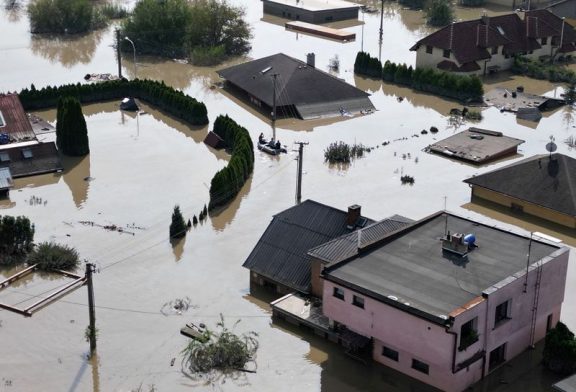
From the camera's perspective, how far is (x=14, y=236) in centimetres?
3797

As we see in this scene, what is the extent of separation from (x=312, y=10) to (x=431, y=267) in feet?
193

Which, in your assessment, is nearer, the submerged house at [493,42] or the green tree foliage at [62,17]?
the submerged house at [493,42]

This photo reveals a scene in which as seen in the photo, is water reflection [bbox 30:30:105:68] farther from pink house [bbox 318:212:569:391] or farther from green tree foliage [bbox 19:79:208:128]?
pink house [bbox 318:212:569:391]

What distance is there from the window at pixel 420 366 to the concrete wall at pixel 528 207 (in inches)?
598

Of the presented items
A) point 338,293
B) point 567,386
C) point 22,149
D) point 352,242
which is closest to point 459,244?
point 352,242

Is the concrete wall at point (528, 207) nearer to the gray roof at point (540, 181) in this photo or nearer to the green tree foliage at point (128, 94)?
the gray roof at point (540, 181)

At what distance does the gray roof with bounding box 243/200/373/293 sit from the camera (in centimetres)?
3500

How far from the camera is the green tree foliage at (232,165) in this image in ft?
144

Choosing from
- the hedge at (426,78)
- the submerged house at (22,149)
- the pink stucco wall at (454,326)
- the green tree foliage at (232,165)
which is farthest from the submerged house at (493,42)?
the pink stucco wall at (454,326)

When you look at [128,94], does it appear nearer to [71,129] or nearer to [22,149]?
[71,129]

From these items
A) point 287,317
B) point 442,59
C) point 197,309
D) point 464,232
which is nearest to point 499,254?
point 464,232

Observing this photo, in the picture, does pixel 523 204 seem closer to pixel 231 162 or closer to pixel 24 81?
pixel 231 162

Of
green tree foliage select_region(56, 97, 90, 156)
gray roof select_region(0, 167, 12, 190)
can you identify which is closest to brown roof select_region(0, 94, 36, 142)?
green tree foliage select_region(56, 97, 90, 156)

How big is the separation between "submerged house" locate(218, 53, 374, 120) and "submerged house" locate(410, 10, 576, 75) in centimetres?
921
